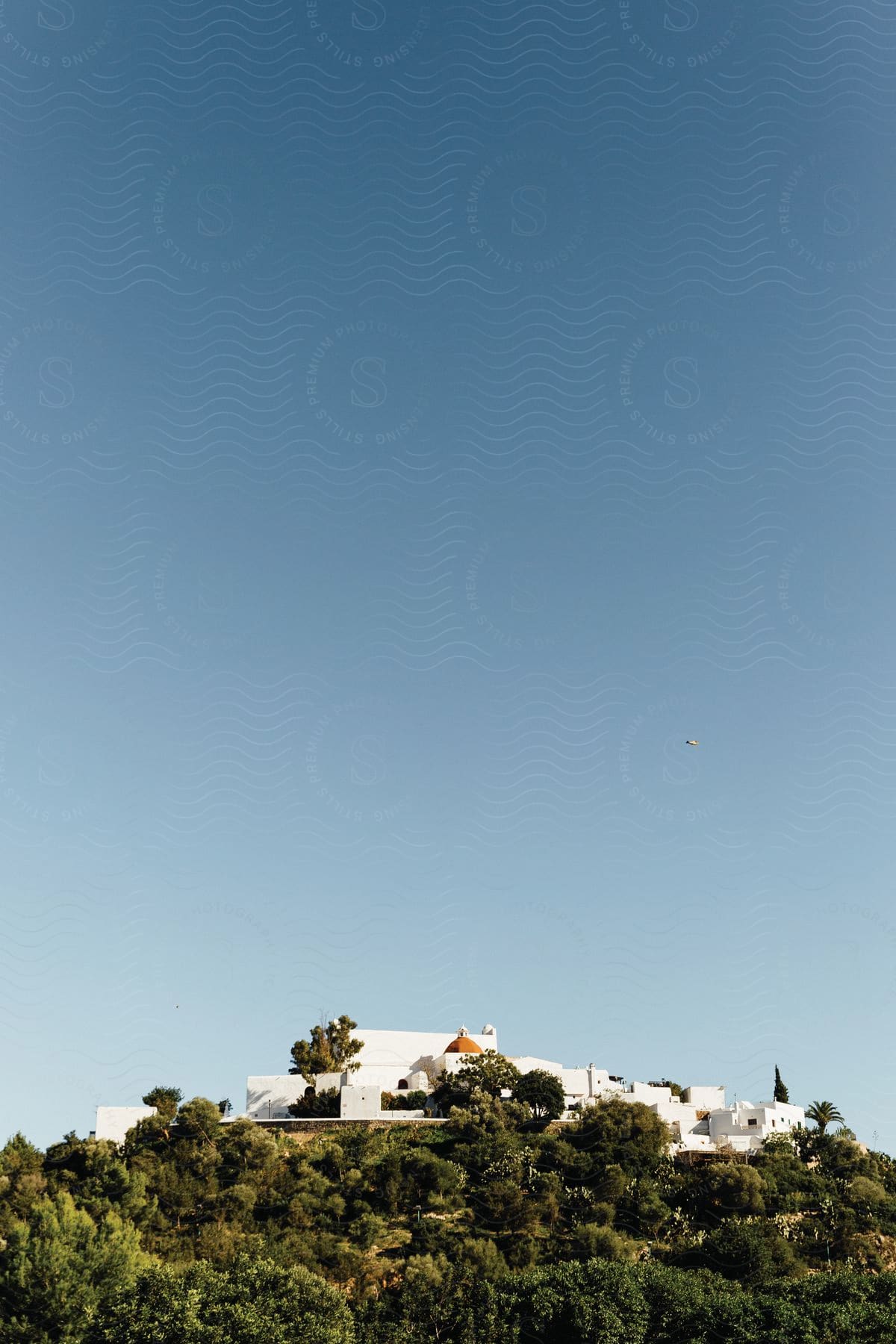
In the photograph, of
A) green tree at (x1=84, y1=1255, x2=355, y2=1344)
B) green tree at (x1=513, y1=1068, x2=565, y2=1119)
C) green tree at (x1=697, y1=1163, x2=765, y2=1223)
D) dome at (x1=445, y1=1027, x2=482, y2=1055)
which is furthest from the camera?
dome at (x1=445, y1=1027, x2=482, y2=1055)

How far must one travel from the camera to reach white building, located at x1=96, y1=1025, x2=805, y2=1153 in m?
86.0

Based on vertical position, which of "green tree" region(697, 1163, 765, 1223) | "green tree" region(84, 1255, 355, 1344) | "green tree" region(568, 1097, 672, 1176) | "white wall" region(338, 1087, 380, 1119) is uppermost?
"white wall" region(338, 1087, 380, 1119)

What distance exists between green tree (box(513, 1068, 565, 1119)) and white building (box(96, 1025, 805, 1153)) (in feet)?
4.59

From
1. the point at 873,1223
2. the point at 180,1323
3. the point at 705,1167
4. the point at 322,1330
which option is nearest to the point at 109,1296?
the point at 180,1323

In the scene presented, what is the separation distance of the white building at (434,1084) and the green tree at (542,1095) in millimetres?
1400

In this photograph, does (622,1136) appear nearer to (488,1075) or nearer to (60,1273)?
(488,1075)

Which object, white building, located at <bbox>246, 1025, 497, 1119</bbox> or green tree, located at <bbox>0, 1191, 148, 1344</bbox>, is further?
white building, located at <bbox>246, 1025, 497, 1119</bbox>

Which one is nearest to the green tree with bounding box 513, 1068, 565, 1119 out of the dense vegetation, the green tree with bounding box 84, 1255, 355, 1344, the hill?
the dense vegetation

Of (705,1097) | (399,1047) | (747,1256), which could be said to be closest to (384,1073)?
(399,1047)

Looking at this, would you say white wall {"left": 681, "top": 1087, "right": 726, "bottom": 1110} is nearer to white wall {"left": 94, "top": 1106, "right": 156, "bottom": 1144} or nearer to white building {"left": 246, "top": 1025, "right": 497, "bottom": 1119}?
white building {"left": 246, "top": 1025, "right": 497, "bottom": 1119}

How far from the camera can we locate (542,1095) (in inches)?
3433

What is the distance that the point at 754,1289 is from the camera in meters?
66.7

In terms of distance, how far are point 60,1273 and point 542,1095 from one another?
3507 centimetres

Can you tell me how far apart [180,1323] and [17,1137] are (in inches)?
1072
